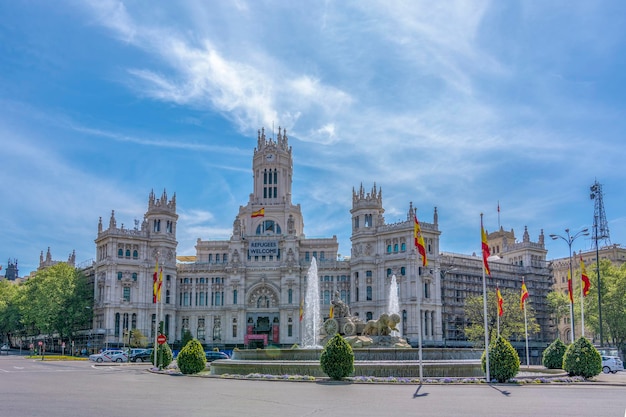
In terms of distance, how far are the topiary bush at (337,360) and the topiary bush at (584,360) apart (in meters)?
A: 14.2

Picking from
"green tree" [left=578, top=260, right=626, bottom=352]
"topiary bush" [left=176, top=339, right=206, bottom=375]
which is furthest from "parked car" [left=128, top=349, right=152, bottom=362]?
"green tree" [left=578, top=260, right=626, bottom=352]

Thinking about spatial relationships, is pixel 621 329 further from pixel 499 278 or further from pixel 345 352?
pixel 345 352

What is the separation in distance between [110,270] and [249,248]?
24794mm

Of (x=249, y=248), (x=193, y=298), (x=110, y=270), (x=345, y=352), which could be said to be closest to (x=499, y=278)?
(x=249, y=248)

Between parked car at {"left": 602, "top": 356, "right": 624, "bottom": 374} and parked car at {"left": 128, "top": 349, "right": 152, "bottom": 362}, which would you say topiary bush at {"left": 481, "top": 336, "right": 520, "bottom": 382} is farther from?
parked car at {"left": 128, "top": 349, "right": 152, "bottom": 362}

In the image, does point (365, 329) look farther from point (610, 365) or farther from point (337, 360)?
point (610, 365)

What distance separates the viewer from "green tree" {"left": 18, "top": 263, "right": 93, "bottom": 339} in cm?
10556

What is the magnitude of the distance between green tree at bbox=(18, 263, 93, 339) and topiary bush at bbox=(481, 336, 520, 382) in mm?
86724

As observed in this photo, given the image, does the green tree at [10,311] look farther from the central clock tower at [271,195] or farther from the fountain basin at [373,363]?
Result: the fountain basin at [373,363]

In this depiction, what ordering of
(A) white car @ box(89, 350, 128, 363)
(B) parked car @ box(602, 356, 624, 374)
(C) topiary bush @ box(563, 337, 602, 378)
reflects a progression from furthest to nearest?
(A) white car @ box(89, 350, 128, 363) < (B) parked car @ box(602, 356, 624, 374) < (C) topiary bush @ box(563, 337, 602, 378)

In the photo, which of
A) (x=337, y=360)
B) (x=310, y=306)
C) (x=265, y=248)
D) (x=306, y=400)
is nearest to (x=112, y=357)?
(x=310, y=306)

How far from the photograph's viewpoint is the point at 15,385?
117 ft

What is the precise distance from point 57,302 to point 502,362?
88.7 metres

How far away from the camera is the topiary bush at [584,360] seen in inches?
1561
